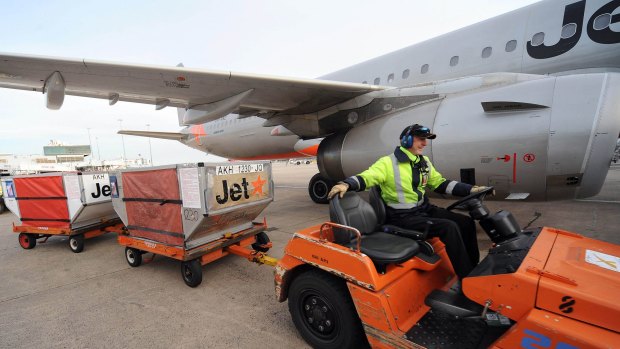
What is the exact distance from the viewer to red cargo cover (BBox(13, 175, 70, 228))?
16.9ft

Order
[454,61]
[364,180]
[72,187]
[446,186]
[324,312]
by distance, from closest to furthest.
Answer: [324,312] < [364,180] < [446,186] < [72,187] < [454,61]

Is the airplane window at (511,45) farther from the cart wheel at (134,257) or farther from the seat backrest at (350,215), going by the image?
the cart wheel at (134,257)

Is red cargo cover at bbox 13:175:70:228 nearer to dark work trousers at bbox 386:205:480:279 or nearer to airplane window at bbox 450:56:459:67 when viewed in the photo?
dark work trousers at bbox 386:205:480:279

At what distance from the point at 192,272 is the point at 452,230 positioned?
9.67 feet

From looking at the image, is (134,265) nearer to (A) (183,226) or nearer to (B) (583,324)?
(A) (183,226)

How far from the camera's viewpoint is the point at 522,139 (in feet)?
12.1

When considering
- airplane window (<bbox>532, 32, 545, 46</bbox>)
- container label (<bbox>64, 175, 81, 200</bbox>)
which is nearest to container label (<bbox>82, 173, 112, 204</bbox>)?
container label (<bbox>64, 175, 81, 200</bbox>)

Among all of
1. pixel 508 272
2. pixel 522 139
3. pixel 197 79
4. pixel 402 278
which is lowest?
pixel 402 278

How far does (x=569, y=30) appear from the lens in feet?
16.6

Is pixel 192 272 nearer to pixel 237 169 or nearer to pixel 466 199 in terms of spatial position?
pixel 237 169

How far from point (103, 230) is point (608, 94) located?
26.5 ft

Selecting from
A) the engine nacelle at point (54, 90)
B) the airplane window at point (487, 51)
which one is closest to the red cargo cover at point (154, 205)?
the engine nacelle at point (54, 90)

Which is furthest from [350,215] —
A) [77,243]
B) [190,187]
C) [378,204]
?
[77,243]

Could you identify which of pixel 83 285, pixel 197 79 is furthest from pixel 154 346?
pixel 197 79
